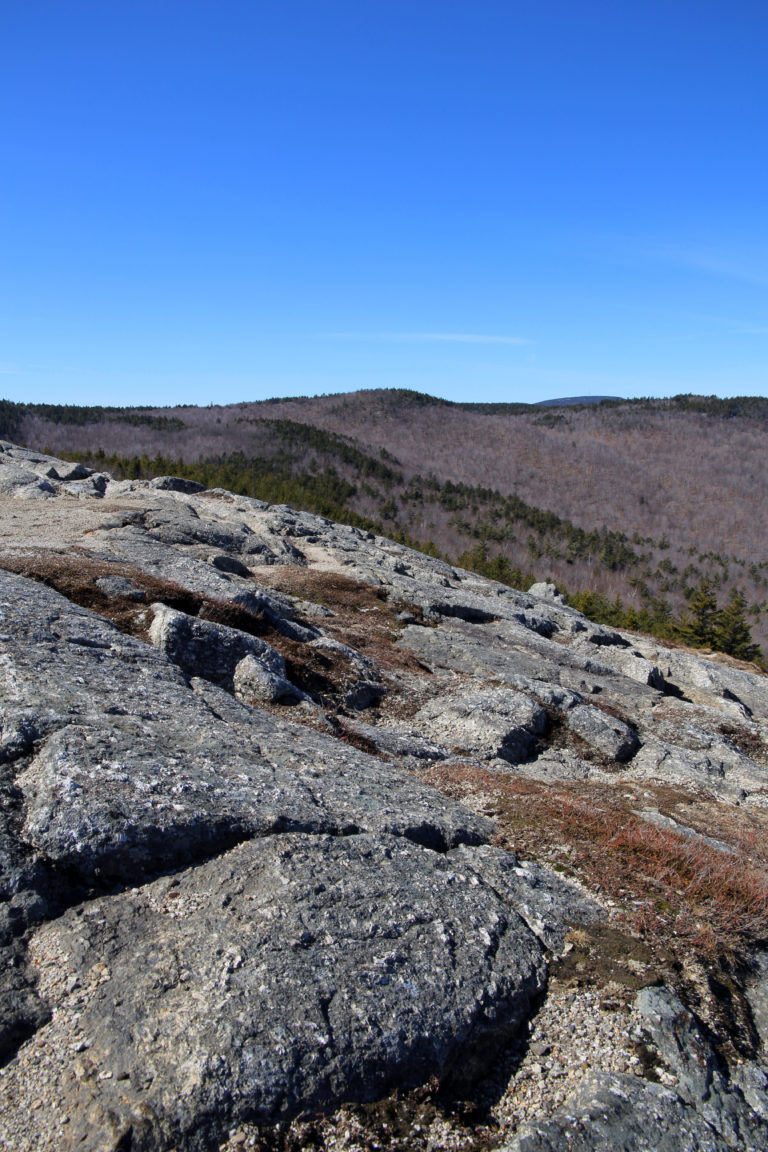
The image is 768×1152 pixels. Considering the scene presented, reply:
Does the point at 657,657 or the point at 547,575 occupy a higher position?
the point at 657,657

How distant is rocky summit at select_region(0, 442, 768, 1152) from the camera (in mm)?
4703

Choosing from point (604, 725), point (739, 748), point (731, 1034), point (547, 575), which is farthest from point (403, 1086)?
point (547, 575)

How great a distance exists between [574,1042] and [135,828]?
4400mm

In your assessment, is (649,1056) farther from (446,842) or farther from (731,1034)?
(446,842)

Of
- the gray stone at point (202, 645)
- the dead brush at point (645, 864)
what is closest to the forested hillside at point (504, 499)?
the gray stone at point (202, 645)

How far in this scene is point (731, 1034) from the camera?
591 centimetres

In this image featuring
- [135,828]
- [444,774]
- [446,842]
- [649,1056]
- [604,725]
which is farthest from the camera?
[604,725]

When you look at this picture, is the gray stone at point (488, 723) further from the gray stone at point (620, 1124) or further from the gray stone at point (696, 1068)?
the gray stone at point (620, 1124)

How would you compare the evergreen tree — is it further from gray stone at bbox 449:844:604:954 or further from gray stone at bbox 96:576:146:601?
gray stone at bbox 449:844:604:954

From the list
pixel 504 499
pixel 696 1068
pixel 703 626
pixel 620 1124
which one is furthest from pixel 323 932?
pixel 504 499

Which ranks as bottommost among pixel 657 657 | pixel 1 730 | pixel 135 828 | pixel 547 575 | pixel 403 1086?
pixel 547 575

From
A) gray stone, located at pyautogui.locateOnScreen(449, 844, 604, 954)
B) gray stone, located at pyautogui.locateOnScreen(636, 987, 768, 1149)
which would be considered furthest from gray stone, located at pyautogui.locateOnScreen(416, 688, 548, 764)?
gray stone, located at pyautogui.locateOnScreen(636, 987, 768, 1149)

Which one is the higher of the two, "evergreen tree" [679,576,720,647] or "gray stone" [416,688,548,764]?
"gray stone" [416,688,548,764]

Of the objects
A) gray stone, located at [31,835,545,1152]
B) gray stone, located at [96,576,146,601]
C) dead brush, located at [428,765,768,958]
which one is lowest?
dead brush, located at [428,765,768,958]
